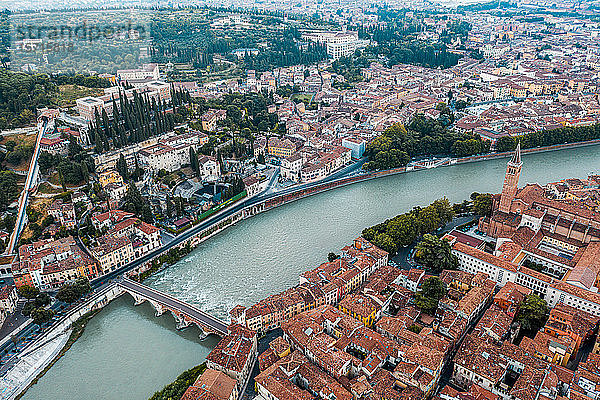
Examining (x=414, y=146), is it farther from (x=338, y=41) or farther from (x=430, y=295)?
(x=338, y=41)

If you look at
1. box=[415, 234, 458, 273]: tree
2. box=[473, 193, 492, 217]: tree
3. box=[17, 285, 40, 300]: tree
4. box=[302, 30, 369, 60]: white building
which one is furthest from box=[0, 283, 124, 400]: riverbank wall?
box=[302, 30, 369, 60]: white building

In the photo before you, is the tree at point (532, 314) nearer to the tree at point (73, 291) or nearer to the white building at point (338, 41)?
the tree at point (73, 291)

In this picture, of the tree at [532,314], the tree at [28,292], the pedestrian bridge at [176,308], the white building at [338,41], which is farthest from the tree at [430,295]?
the white building at [338,41]

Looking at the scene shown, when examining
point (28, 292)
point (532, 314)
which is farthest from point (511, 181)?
point (28, 292)

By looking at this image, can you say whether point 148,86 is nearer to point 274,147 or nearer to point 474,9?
point 274,147

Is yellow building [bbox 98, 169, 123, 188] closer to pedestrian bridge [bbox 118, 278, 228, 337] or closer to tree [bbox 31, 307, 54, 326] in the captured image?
pedestrian bridge [bbox 118, 278, 228, 337]

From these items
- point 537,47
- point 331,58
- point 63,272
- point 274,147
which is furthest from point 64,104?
point 537,47
